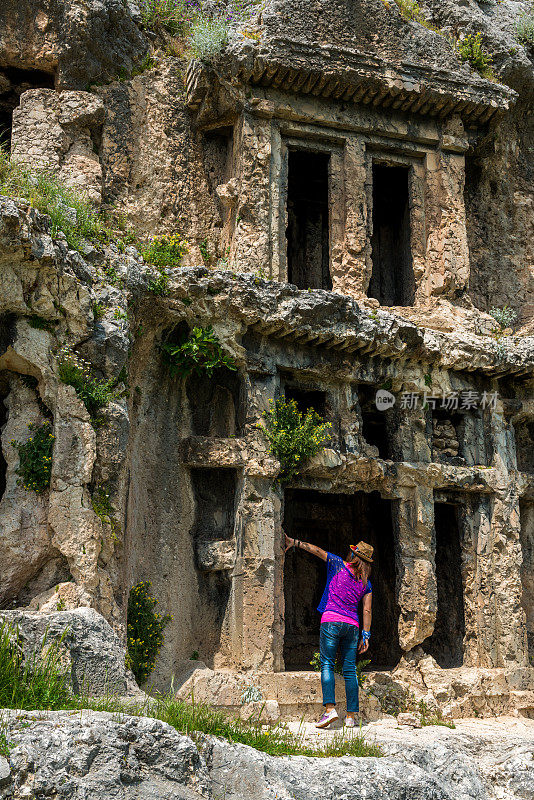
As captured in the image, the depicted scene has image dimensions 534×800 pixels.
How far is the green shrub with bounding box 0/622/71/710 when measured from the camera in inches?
223

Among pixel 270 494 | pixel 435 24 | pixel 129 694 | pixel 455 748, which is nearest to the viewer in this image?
pixel 129 694

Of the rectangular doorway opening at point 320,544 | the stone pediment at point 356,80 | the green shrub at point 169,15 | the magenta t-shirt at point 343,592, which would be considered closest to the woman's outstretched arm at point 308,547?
the magenta t-shirt at point 343,592

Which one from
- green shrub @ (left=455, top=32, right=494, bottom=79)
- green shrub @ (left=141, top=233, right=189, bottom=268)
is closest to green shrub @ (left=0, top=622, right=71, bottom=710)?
green shrub @ (left=141, top=233, right=189, bottom=268)

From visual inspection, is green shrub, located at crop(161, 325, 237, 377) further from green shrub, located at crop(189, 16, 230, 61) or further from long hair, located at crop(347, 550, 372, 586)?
green shrub, located at crop(189, 16, 230, 61)

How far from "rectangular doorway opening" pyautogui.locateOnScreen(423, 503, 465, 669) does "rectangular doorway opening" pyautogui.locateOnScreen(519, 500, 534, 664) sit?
3.65ft

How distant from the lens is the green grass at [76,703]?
571 cm

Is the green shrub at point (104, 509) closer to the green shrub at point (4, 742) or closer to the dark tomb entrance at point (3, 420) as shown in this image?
the dark tomb entrance at point (3, 420)

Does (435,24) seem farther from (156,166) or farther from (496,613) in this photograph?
(496,613)

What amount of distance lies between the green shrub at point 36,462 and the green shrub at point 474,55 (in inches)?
332

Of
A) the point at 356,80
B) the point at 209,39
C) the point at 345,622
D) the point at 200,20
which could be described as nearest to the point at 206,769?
the point at 345,622

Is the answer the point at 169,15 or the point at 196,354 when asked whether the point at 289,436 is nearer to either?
the point at 196,354

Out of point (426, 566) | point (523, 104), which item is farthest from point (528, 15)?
point (426, 566)

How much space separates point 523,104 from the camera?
44.6ft

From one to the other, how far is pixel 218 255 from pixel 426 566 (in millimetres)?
4919
